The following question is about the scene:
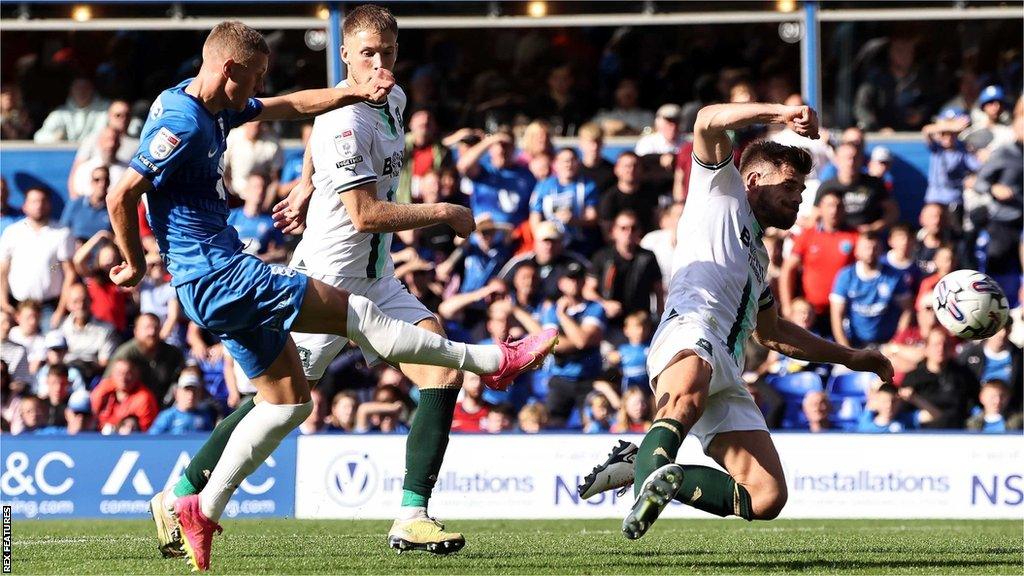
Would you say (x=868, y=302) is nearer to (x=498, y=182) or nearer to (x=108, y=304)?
(x=498, y=182)

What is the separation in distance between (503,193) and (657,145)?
65.7 inches

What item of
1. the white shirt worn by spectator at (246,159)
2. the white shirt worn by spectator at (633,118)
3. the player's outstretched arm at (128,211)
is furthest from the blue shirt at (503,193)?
the player's outstretched arm at (128,211)

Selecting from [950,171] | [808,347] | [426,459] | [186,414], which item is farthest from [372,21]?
[950,171]

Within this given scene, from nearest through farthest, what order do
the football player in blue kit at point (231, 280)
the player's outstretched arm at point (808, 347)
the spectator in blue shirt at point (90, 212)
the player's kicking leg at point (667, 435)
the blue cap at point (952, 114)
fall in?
the player's kicking leg at point (667, 435) < the football player in blue kit at point (231, 280) < the player's outstretched arm at point (808, 347) < the spectator in blue shirt at point (90, 212) < the blue cap at point (952, 114)

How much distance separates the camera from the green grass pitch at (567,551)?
6.84 metres

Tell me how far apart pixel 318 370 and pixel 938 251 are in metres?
7.52

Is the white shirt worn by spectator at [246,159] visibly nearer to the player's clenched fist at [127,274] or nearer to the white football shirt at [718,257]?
the player's clenched fist at [127,274]

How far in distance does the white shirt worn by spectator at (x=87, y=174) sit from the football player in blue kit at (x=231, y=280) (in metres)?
7.94

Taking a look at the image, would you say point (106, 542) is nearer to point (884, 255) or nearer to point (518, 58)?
point (884, 255)

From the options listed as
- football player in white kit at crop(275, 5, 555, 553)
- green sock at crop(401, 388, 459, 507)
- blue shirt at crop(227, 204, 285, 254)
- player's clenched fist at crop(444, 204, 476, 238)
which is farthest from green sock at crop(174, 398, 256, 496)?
blue shirt at crop(227, 204, 285, 254)

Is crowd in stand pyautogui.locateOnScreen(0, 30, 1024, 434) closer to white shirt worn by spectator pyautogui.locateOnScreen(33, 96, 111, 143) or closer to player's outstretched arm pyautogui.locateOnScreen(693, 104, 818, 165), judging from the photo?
white shirt worn by spectator pyautogui.locateOnScreen(33, 96, 111, 143)

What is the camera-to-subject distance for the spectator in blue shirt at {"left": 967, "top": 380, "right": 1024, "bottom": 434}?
12.4 m

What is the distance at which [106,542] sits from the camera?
8.67m

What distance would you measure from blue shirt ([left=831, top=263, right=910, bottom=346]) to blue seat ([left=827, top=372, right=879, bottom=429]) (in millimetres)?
558
